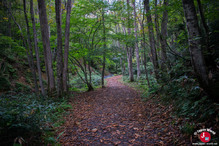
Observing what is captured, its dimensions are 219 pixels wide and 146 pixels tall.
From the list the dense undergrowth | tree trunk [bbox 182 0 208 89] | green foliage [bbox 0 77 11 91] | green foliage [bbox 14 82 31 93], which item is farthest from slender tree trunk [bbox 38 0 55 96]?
tree trunk [bbox 182 0 208 89]

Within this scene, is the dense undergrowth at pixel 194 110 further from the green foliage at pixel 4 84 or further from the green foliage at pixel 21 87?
the green foliage at pixel 4 84

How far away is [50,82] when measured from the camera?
793cm

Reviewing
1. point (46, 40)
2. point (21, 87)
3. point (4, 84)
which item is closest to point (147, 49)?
point (46, 40)

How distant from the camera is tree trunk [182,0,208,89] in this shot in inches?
116

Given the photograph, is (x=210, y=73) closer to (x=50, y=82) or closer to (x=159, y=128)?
(x=159, y=128)

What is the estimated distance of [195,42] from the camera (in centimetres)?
294

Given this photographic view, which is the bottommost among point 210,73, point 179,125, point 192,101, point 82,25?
point 179,125

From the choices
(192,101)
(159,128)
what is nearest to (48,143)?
(159,128)

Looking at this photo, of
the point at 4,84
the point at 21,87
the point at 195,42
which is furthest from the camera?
the point at 21,87

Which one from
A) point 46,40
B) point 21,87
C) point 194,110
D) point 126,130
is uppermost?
point 46,40

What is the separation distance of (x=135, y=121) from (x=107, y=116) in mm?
1247

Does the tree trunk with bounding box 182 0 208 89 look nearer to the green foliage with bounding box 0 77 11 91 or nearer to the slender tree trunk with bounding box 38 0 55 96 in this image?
the slender tree trunk with bounding box 38 0 55 96

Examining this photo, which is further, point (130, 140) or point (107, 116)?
point (107, 116)

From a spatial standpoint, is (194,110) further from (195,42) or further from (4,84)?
Answer: (4,84)
